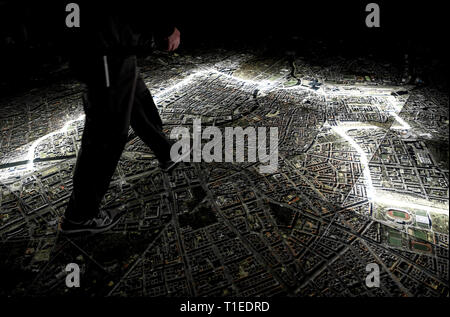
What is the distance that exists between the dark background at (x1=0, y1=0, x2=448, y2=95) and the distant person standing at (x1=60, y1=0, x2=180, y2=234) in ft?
11.2

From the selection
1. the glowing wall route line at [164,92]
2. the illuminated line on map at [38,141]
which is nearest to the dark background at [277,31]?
the glowing wall route line at [164,92]

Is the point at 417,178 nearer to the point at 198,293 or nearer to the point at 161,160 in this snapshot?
the point at 198,293

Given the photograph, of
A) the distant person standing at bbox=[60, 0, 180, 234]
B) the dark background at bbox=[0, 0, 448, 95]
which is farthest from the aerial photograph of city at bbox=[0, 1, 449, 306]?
the dark background at bbox=[0, 0, 448, 95]

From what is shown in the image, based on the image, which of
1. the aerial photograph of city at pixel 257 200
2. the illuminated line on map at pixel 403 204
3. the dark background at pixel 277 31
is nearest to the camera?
the aerial photograph of city at pixel 257 200

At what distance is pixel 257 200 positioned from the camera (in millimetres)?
2605

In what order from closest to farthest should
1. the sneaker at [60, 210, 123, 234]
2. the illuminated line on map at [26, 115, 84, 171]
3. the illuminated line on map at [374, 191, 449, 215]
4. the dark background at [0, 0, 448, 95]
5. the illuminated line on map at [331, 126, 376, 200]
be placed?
the sneaker at [60, 210, 123, 234] → the illuminated line on map at [374, 191, 449, 215] → the illuminated line on map at [331, 126, 376, 200] → the illuminated line on map at [26, 115, 84, 171] → the dark background at [0, 0, 448, 95]

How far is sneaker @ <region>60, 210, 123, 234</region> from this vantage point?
229 cm

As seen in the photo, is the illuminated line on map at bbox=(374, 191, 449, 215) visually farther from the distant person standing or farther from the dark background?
the dark background

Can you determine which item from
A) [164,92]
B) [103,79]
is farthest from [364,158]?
[164,92]

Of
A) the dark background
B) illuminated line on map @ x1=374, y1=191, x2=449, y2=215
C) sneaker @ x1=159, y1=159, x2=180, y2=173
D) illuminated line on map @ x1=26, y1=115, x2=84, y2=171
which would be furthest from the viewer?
the dark background

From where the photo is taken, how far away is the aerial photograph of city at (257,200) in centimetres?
201

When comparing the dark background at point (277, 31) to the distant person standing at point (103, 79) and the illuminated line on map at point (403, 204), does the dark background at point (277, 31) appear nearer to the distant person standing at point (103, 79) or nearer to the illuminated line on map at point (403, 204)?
the illuminated line on map at point (403, 204)

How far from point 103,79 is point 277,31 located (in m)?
5.73
